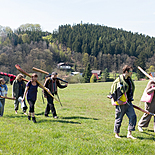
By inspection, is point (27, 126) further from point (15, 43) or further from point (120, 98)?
point (15, 43)

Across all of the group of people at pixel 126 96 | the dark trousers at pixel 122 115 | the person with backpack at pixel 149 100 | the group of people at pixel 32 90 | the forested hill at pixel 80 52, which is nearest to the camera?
the group of people at pixel 126 96

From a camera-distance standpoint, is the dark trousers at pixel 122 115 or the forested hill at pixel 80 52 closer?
the dark trousers at pixel 122 115

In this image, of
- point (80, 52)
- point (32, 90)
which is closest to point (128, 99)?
point (32, 90)

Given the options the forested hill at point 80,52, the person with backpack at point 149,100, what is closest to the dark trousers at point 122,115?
the person with backpack at point 149,100

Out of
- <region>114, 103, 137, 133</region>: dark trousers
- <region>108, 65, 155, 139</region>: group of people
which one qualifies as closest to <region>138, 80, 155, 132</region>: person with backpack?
<region>108, 65, 155, 139</region>: group of people

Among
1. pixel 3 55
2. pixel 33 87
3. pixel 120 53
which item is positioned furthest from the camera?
pixel 120 53

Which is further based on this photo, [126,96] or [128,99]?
[128,99]

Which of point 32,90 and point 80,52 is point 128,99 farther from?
point 80,52

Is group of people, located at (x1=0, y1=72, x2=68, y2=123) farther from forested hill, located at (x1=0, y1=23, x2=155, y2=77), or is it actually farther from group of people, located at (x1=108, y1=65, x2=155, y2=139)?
forested hill, located at (x1=0, y1=23, x2=155, y2=77)

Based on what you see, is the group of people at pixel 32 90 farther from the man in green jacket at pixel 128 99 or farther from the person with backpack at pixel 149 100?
the person with backpack at pixel 149 100

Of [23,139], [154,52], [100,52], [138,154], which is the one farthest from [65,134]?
[154,52]

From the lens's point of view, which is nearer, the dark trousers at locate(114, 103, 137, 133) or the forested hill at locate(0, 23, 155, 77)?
the dark trousers at locate(114, 103, 137, 133)

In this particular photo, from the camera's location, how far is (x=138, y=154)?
5.56 meters

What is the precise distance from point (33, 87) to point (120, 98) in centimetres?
455
